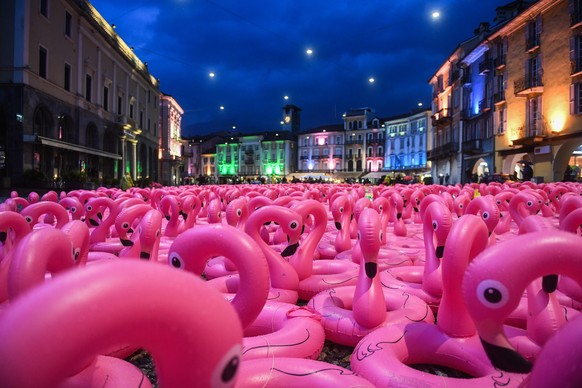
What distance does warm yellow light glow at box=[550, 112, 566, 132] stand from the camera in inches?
831

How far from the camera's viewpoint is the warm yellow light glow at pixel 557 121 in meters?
21.1

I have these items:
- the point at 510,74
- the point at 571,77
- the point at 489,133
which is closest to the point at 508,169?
the point at 489,133

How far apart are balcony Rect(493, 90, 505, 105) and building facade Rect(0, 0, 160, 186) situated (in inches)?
1040

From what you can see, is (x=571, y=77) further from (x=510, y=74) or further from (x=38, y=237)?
(x=38, y=237)

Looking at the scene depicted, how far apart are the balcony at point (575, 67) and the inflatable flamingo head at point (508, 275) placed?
2306 centimetres

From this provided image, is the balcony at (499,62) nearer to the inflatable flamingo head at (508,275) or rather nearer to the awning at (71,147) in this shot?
→ the awning at (71,147)

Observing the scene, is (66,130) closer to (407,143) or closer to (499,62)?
(499,62)

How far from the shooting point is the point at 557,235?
6.23 feet

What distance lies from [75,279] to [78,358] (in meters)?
0.21

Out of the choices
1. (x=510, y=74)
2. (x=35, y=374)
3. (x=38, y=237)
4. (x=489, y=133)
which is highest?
(x=510, y=74)

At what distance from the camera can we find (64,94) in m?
23.9

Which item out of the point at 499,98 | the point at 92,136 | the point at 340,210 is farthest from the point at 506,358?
the point at 92,136

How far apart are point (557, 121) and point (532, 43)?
5499 mm

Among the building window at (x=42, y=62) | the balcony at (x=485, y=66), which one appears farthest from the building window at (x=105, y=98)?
the balcony at (x=485, y=66)
